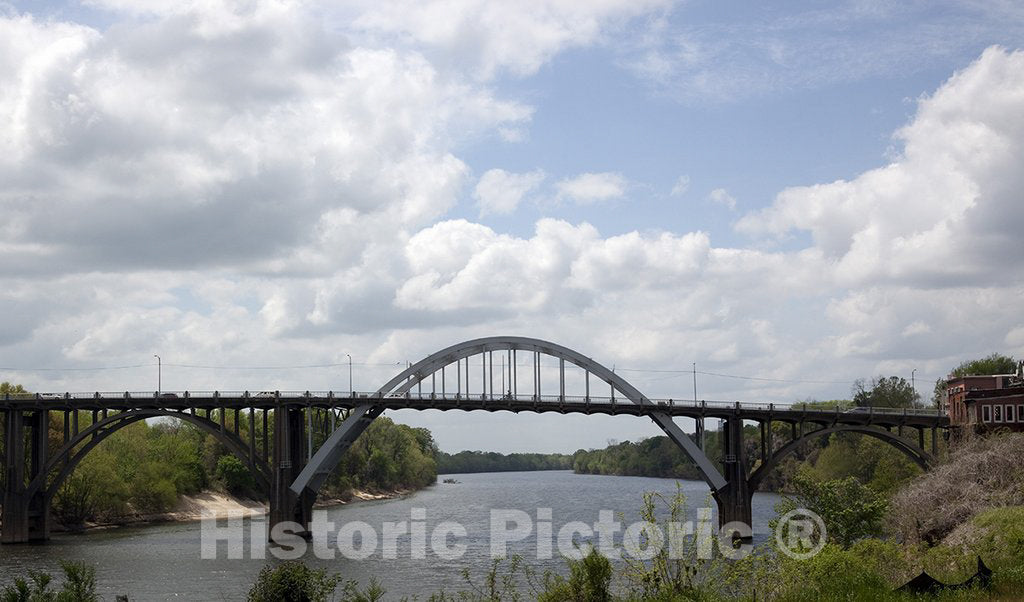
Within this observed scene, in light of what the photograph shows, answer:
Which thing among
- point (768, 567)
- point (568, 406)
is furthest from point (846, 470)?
point (768, 567)

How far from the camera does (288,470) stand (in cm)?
6256

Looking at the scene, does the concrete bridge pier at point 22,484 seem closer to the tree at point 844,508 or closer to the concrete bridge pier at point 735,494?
the concrete bridge pier at point 735,494

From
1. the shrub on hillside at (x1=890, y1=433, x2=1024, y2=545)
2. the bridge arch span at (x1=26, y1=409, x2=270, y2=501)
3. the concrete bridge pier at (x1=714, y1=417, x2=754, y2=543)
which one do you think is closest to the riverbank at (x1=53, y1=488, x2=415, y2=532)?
the bridge arch span at (x1=26, y1=409, x2=270, y2=501)

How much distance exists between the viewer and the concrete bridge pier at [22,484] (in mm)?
65250

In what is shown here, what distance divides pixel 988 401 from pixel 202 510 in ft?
213

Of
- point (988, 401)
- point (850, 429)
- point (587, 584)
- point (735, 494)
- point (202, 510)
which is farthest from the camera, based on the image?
point (202, 510)

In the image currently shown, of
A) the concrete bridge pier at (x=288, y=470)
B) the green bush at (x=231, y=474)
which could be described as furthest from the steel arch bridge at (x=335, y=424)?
the green bush at (x=231, y=474)

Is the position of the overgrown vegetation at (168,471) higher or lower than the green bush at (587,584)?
lower

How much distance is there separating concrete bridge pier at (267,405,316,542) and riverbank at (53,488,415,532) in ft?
71.3

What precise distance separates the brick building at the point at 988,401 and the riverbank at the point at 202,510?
5937 centimetres

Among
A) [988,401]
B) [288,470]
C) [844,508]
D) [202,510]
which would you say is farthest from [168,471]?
[988,401]

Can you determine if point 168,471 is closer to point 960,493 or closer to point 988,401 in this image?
point 988,401

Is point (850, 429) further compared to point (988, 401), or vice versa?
point (850, 429)

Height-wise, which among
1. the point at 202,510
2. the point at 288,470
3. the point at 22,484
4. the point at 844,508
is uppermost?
the point at 288,470
